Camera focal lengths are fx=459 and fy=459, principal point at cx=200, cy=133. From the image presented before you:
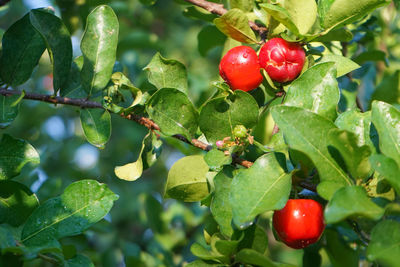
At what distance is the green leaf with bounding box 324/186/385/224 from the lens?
2.38ft

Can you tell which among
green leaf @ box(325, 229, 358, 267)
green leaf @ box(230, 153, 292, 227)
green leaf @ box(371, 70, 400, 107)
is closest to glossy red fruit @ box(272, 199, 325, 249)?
green leaf @ box(230, 153, 292, 227)

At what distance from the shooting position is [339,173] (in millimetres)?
859

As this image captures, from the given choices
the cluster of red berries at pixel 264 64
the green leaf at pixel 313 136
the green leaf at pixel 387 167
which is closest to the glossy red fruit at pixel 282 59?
the cluster of red berries at pixel 264 64

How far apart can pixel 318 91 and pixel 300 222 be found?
269 mm

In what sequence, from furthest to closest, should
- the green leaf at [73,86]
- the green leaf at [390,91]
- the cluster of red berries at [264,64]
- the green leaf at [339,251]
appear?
1. the green leaf at [390,91]
2. the green leaf at [339,251]
3. the green leaf at [73,86]
4. the cluster of red berries at [264,64]

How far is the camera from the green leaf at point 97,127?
107 centimetres

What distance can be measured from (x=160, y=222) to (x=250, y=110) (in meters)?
1.03

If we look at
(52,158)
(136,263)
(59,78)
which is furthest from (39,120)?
(59,78)

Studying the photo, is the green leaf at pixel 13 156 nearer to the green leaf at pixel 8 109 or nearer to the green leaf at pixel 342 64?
the green leaf at pixel 8 109

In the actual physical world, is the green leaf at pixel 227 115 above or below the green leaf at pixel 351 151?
below

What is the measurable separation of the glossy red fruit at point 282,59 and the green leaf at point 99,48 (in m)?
0.36

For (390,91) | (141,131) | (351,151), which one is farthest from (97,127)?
(141,131)

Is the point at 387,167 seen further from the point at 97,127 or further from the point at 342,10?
the point at 97,127

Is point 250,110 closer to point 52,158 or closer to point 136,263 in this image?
point 136,263
